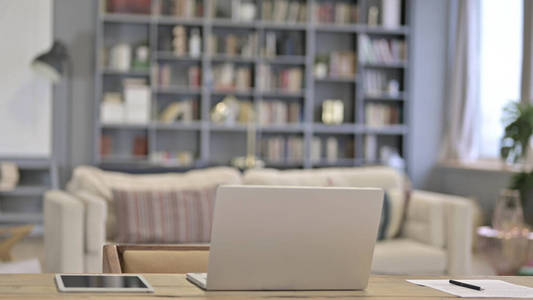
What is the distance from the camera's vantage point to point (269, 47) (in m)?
8.03

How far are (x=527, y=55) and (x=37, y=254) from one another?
4.47m

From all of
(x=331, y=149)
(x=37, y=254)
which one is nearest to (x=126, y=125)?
(x=37, y=254)

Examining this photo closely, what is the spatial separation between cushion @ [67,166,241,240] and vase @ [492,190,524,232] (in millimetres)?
2075

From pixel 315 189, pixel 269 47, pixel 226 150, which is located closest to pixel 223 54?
pixel 269 47

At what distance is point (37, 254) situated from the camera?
6.46m

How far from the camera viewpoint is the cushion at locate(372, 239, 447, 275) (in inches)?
174

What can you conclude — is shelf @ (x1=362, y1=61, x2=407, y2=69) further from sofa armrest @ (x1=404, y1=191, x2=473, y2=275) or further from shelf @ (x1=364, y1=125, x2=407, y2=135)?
sofa armrest @ (x1=404, y1=191, x2=473, y2=275)

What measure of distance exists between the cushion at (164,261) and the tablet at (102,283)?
35cm

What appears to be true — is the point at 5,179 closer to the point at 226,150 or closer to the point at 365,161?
the point at 226,150

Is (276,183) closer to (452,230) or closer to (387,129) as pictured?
(452,230)

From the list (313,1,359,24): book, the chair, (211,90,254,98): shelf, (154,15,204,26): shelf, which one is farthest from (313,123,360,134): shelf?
the chair

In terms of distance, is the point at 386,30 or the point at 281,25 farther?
the point at 386,30

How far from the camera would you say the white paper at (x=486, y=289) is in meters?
1.68

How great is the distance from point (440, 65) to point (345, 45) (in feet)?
3.41
